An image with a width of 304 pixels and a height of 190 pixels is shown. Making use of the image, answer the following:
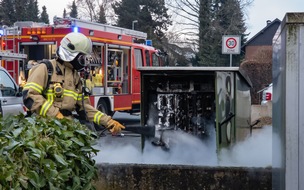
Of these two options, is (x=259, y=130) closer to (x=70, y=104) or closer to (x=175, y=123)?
(x=175, y=123)

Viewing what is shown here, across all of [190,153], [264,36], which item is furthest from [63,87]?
[264,36]

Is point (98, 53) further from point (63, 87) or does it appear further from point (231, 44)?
point (63, 87)

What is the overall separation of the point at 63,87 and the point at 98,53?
31.2 feet

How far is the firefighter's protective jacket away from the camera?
4586 millimetres

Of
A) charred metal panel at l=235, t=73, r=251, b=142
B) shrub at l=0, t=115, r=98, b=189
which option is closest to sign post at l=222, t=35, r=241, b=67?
charred metal panel at l=235, t=73, r=251, b=142

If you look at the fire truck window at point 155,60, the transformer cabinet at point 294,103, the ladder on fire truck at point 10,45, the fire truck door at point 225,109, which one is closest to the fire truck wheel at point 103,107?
the ladder on fire truck at point 10,45

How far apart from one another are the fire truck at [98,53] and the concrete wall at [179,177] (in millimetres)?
7836

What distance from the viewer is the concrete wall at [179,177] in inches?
193

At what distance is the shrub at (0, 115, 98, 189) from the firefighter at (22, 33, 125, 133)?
1140 millimetres

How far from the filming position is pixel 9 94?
11.3m

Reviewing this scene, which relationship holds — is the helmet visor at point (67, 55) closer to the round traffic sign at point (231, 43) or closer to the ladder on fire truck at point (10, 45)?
the ladder on fire truck at point (10, 45)

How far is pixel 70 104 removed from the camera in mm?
4824

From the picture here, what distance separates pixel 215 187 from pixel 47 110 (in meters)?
1.68

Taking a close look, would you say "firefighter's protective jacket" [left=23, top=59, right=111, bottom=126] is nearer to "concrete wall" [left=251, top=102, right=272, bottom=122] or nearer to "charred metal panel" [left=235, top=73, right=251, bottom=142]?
"charred metal panel" [left=235, top=73, right=251, bottom=142]
